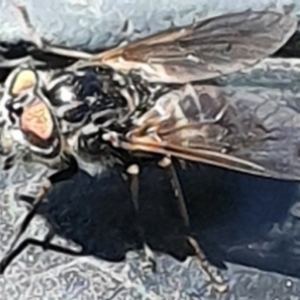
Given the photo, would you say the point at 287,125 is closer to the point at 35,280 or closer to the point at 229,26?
the point at 229,26

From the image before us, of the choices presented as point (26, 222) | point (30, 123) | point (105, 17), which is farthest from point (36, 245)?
point (105, 17)

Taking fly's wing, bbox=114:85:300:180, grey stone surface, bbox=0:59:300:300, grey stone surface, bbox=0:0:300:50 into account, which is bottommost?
grey stone surface, bbox=0:59:300:300

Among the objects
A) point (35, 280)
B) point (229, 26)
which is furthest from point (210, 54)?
point (35, 280)

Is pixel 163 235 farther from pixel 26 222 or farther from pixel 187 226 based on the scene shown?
pixel 26 222

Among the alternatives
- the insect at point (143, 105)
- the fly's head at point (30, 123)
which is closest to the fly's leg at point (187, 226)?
the insect at point (143, 105)

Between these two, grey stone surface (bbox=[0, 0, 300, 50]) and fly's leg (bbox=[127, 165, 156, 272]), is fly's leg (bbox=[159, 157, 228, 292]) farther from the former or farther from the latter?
grey stone surface (bbox=[0, 0, 300, 50])

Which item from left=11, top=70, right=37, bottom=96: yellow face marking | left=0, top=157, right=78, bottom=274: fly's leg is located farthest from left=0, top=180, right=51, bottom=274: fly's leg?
left=11, top=70, right=37, bottom=96: yellow face marking
